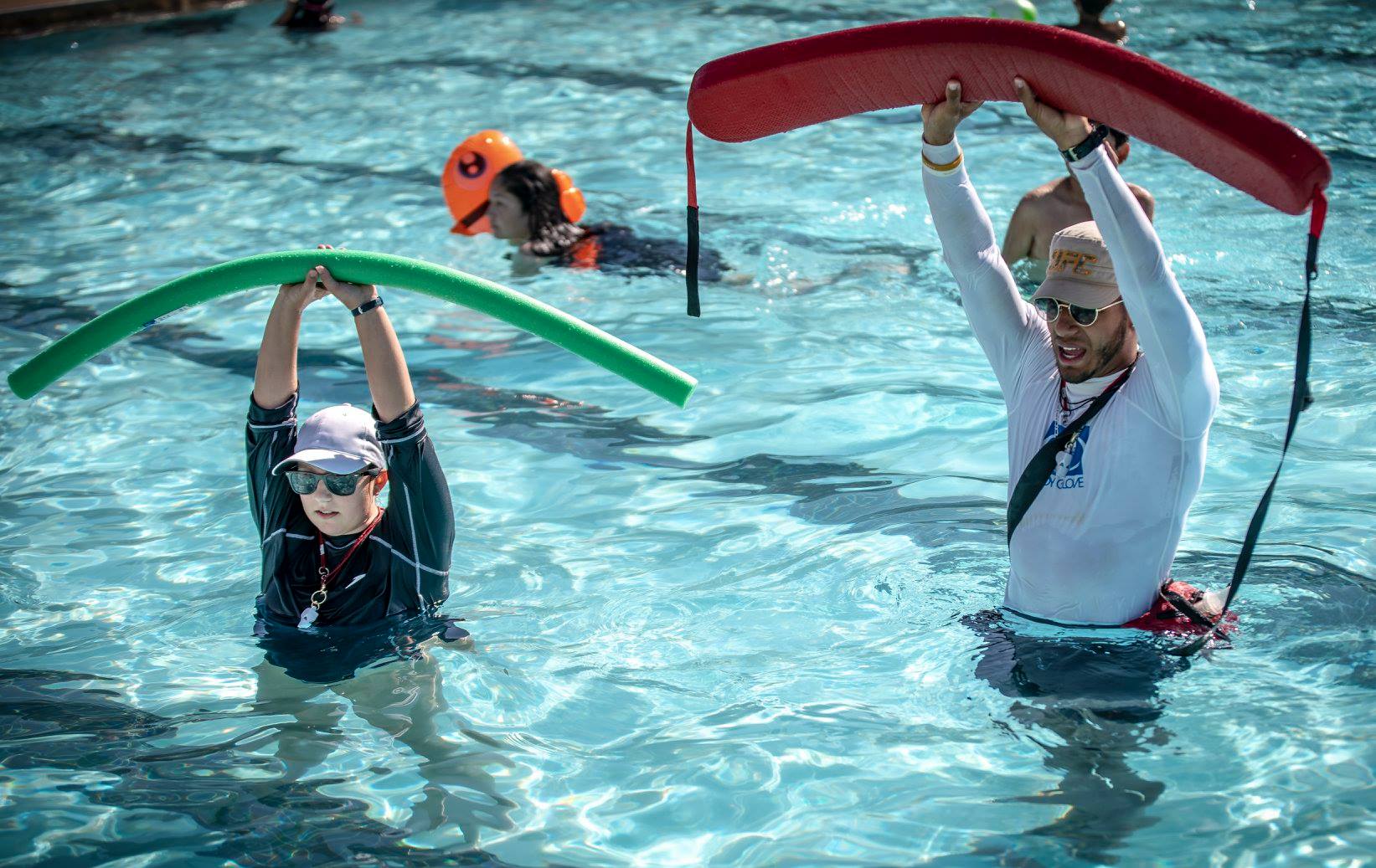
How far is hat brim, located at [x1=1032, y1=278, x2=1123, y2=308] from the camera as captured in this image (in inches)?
128

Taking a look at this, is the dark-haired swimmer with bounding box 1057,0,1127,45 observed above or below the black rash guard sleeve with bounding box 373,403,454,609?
above

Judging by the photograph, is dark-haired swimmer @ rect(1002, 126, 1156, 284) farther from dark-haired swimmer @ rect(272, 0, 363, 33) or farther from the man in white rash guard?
dark-haired swimmer @ rect(272, 0, 363, 33)

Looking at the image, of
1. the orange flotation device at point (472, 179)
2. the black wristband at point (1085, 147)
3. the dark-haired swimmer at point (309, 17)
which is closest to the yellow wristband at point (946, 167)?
the black wristband at point (1085, 147)

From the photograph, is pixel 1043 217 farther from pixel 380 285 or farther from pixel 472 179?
pixel 472 179

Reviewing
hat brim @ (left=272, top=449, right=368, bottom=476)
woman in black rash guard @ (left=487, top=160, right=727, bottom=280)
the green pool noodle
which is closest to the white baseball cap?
hat brim @ (left=272, top=449, right=368, bottom=476)

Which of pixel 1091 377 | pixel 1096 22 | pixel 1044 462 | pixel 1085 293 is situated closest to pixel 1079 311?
pixel 1085 293

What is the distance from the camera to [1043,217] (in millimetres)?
6215

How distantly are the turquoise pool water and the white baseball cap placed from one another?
0.67 m

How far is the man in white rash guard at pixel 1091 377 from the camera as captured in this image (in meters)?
3.00

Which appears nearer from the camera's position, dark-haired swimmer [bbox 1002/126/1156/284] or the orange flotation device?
dark-haired swimmer [bbox 1002/126/1156/284]

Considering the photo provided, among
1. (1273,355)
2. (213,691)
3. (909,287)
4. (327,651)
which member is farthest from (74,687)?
(1273,355)

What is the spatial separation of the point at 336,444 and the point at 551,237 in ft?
13.9

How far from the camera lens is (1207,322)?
21.3 ft

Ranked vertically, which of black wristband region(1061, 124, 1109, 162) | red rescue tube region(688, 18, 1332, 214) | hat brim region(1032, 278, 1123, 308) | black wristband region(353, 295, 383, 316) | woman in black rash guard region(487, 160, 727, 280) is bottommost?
woman in black rash guard region(487, 160, 727, 280)
